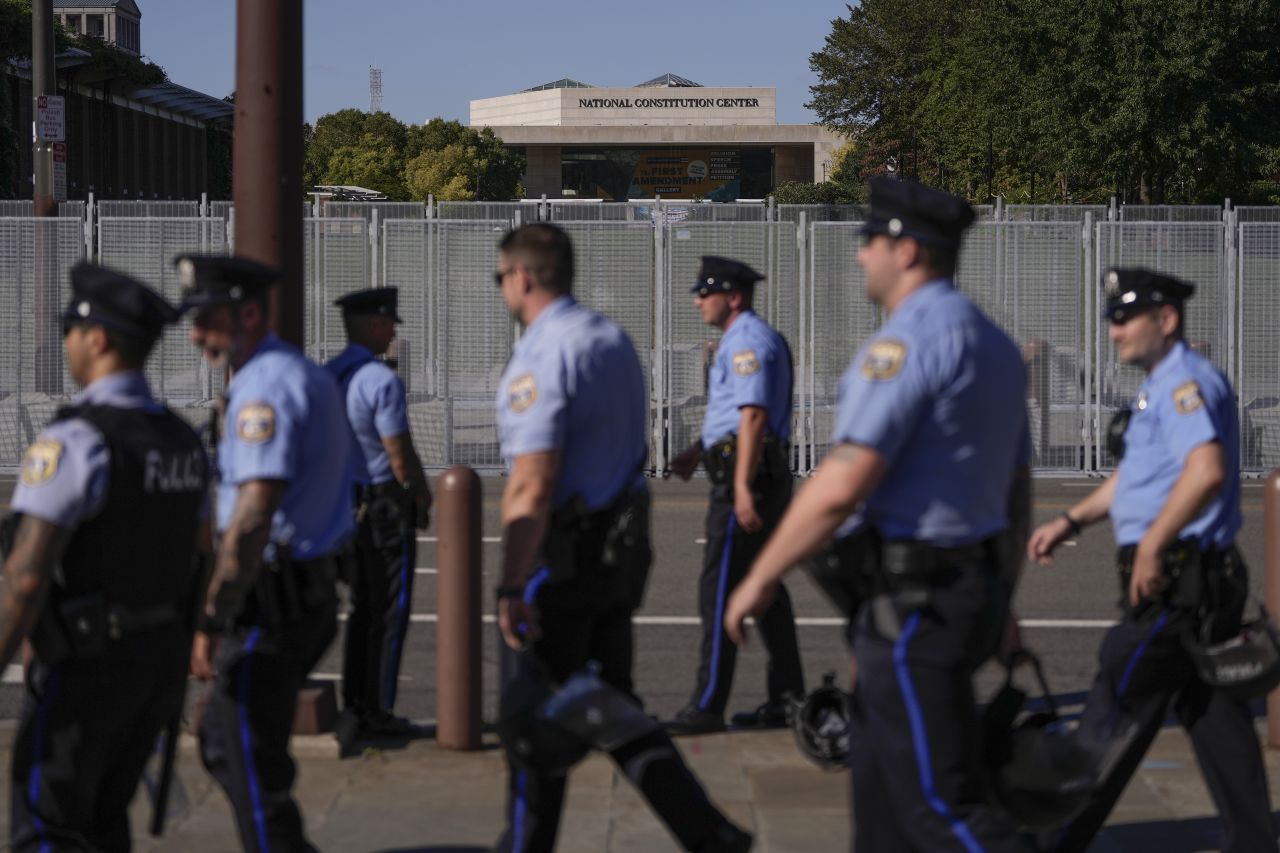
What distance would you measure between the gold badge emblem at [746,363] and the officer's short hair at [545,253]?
2168 mm

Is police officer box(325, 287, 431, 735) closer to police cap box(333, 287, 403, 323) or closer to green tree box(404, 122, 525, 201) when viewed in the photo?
police cap box(333, 287, 403, 323)

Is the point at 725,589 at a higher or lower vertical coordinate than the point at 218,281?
lower

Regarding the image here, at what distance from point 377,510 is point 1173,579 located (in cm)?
320

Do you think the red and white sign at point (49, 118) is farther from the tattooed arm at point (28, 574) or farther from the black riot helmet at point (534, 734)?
the tattooed arm at point (28, 574)

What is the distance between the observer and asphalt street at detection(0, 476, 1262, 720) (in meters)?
8.12

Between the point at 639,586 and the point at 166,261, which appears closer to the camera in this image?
the point at 639,586

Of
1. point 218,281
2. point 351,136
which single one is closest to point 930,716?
point 218,281

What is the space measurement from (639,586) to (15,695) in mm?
4373

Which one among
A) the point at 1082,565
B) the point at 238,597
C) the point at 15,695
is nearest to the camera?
the point at 238,597

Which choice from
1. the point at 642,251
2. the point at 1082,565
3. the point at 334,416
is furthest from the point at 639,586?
the point at 642,251

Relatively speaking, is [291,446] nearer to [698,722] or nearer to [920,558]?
[920,558]

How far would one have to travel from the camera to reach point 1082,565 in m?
11.8

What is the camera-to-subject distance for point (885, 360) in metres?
3.79

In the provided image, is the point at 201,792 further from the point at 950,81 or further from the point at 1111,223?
the point at 950,81
